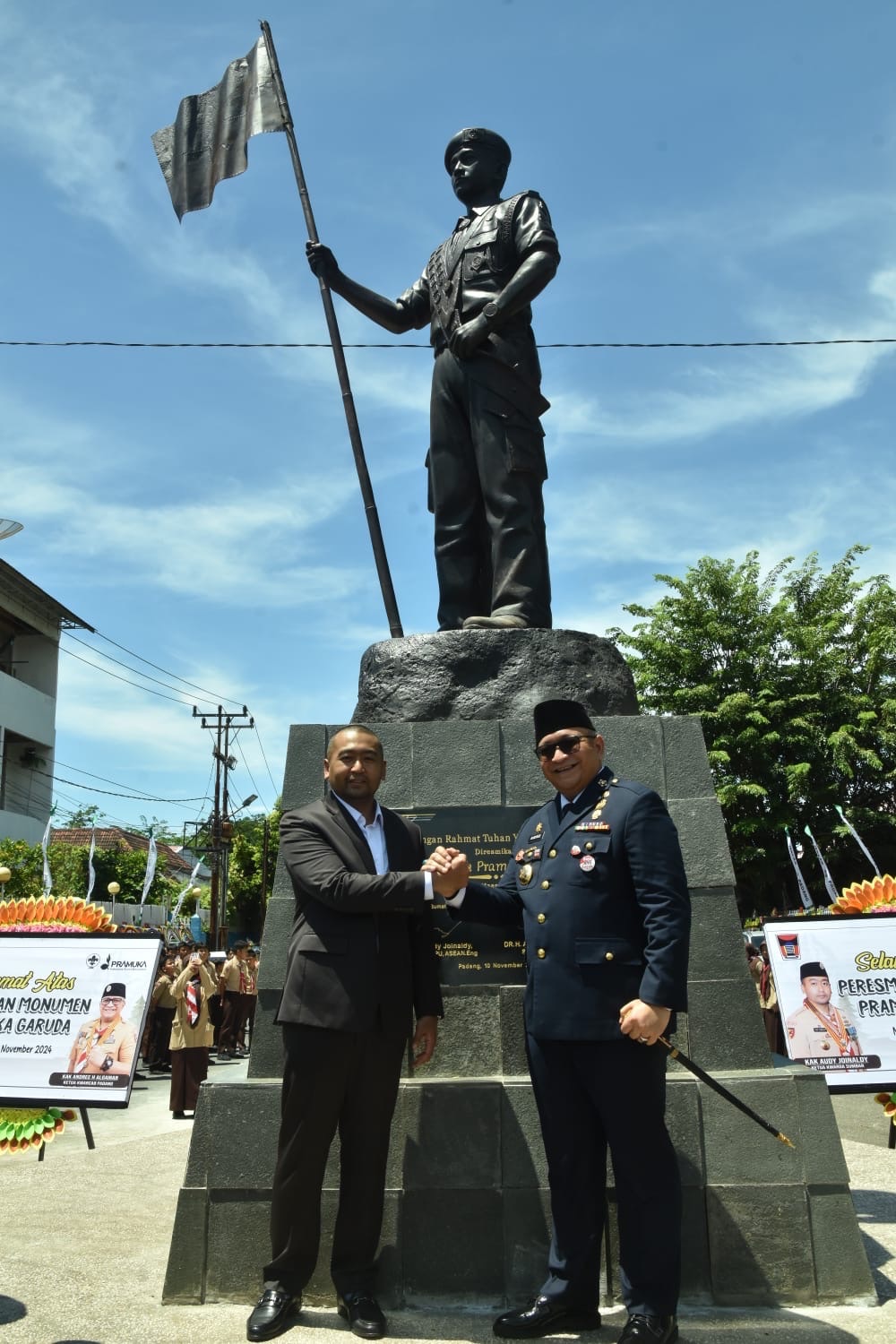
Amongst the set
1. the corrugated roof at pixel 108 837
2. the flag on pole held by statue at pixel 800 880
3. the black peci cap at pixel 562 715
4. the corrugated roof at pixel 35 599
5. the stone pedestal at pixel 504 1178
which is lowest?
the stone pedestal at pixel 504 1178

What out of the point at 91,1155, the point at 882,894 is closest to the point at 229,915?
the point at 91,1155

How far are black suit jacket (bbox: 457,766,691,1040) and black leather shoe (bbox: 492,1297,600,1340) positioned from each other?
2.52ft

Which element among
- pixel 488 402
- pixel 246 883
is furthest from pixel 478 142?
pixel 246 883

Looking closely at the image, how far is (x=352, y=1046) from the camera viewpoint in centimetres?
342

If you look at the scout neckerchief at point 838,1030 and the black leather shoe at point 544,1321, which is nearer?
the black leather shoe at point 544,1321

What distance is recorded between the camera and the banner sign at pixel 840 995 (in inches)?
200

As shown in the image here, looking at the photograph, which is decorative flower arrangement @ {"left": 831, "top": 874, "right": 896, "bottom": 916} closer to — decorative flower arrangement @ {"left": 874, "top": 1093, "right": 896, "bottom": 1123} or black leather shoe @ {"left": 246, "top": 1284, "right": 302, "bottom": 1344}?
decorative flower arrangement @ {"left": 874, "top": 1093, "right": 896, "bottom": 1123}

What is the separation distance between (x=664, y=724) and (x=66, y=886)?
932 inches

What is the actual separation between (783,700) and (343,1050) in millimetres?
19621

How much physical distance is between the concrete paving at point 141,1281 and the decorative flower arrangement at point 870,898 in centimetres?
136

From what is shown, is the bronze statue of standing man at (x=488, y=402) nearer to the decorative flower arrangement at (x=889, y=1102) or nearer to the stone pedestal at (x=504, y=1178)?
the stone pedestal at (x=504, y=1178)

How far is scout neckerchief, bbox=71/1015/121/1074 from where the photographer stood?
466 cm

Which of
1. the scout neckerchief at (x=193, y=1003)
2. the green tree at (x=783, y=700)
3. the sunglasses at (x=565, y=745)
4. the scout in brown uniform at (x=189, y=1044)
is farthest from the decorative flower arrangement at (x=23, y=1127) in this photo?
the green tree at (x=783, y=700)

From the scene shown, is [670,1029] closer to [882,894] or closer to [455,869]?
[455,869]
